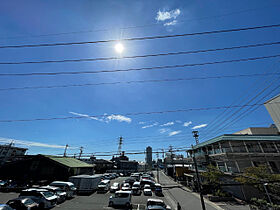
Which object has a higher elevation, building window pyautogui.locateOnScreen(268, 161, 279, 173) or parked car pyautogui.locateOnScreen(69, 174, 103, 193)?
building window pyautogui.locateOnScreen(268, 161, 279, 173)

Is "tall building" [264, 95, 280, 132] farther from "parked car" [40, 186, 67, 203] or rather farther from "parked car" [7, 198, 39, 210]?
"parked car" [40, 186, 67, 203]

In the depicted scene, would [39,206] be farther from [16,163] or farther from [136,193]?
[16,163]

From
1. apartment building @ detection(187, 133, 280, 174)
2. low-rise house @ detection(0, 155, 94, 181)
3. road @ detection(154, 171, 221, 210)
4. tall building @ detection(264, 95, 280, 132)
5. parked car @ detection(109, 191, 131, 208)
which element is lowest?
road @ detection(154, 171, 221, 210)

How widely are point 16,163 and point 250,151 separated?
4625cm

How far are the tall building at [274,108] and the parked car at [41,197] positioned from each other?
79.6 ft

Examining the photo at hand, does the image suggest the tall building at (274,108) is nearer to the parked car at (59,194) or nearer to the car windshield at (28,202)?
the car windshield at (28,202)

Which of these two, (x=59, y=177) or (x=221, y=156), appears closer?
(x=221, y=156)

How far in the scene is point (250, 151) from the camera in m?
21.5

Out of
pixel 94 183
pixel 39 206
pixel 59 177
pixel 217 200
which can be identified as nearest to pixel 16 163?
pixel 59 177

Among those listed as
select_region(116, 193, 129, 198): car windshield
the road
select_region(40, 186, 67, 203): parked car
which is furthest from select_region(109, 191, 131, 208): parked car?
select_region(40, 186, 67, 203): parked car

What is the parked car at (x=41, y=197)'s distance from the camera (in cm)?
1212

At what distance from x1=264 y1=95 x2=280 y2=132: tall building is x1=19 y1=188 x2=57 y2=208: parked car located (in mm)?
24257

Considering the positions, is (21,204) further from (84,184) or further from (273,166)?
(273,166)

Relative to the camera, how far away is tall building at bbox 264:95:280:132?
37.8ft
